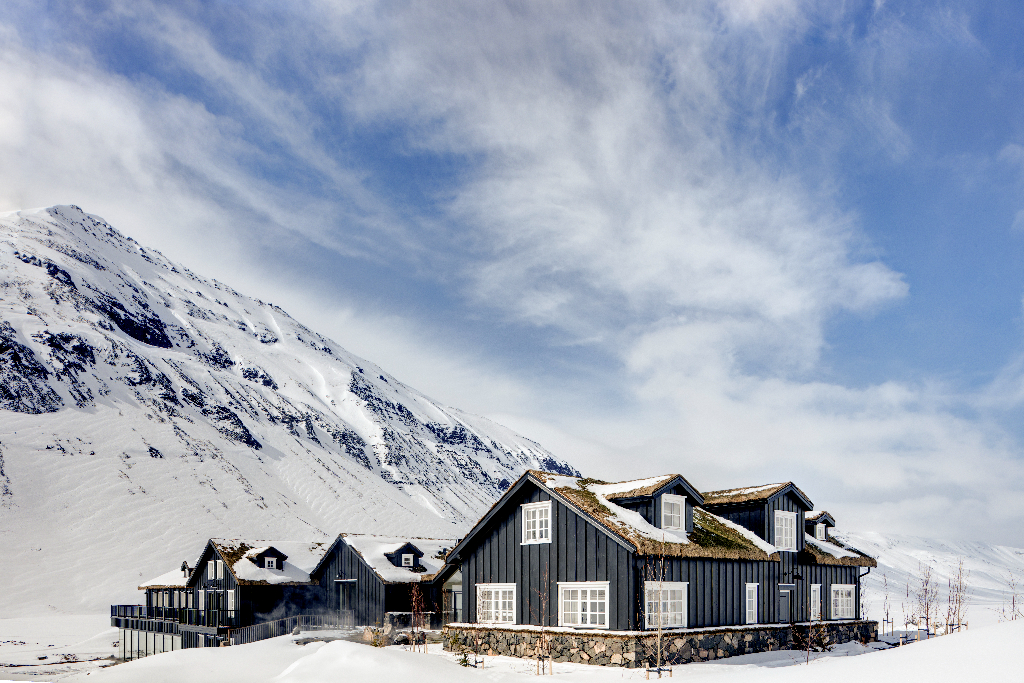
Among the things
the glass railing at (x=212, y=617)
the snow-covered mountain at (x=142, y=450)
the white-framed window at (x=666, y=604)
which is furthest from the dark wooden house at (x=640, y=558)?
the snow-covered mountain at (x=142, y=450)

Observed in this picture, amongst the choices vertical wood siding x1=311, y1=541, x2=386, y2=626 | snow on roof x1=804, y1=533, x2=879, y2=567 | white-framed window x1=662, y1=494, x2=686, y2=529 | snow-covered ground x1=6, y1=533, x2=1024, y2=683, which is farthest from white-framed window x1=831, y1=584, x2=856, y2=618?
vertical wood siding x1=311, y1=541, x2=386, y2=626

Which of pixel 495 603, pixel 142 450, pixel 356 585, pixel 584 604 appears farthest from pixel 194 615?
pixel 142 450

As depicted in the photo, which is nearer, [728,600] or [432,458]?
[728,600]

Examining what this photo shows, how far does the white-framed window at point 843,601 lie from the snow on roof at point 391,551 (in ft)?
69.1

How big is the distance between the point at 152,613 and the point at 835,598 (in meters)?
43.6

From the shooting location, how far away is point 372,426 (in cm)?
19412

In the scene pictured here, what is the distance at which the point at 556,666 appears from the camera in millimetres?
24422

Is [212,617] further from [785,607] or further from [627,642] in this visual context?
[785,607]

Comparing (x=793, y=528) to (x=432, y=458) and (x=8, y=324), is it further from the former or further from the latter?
(x=432, y=458)

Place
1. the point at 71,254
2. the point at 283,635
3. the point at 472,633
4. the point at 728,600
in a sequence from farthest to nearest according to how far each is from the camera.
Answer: the point at 71,254 < the point at 283,635 < the point at 472,633 < the point at 728,600

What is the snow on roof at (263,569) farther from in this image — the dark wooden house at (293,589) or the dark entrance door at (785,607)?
the dark entrance door at (785,607)

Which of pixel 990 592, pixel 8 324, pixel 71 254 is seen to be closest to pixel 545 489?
pixel 8 324

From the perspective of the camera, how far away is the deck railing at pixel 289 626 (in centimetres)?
3759

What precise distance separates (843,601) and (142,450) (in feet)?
342
